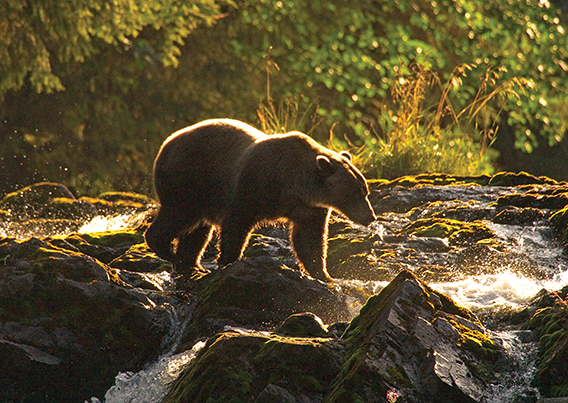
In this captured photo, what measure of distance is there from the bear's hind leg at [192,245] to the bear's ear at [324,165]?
1366mm

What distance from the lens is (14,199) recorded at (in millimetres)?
10984

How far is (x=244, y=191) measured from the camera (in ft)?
20.3

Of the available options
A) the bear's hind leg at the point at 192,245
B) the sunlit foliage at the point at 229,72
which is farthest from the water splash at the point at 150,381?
the sunlit foliage at the point at 229,72

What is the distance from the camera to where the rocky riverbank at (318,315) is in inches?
157

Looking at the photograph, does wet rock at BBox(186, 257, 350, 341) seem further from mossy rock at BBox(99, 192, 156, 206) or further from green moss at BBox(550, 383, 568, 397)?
mossy rock at BBox(99, 192, 156, 206)

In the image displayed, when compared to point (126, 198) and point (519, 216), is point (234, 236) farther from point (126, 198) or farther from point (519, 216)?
point (126, 198)

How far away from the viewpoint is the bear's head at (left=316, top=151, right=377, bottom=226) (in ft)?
20.9

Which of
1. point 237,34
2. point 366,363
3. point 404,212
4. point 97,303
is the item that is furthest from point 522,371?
point 237,34

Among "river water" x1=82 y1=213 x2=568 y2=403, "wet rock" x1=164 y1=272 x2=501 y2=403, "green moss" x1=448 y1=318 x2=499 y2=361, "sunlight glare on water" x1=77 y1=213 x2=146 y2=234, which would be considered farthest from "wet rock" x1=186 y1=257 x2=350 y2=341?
"sunlight glare on water" x1=77 y1=213 x2=146 y2=234

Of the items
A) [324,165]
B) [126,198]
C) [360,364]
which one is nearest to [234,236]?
[324,165]

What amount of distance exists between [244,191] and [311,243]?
0.80 m

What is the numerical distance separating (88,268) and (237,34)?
41.9ft

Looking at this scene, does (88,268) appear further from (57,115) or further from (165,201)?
(57,115)

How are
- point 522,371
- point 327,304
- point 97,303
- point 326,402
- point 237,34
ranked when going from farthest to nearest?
1. point 237,34
2. point 327,304
3. point 97,303
4. point 522,371
5. point 326,402
